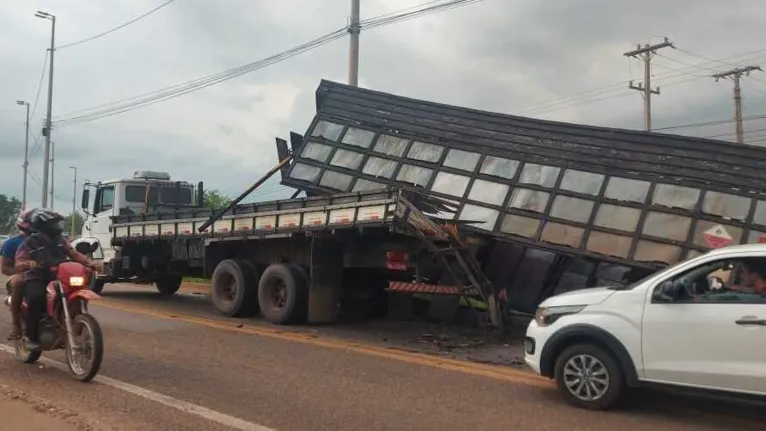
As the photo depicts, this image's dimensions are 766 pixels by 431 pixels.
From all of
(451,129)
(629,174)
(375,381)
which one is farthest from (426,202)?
(375,381)

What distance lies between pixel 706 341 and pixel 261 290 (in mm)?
7964

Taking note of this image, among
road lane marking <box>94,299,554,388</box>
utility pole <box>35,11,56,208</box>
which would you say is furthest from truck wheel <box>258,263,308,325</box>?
utility pole <box>35,11,56,208</box>

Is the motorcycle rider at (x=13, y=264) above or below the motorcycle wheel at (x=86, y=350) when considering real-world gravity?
above

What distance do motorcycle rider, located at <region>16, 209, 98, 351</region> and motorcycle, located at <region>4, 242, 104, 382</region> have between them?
0.07 metres

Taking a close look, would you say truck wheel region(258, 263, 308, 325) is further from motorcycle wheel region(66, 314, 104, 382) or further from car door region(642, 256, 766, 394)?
car door region(642, 256, 766, 394)

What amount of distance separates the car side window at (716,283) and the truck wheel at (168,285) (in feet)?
43.8

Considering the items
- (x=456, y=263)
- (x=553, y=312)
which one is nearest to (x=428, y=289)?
(x=456, y=263)

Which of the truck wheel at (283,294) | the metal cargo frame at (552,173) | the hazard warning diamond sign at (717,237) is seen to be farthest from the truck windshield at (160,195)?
the hazard warning diamond sign at (717,237)

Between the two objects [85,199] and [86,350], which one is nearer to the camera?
[86,350]

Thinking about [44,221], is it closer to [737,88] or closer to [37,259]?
[37,259]

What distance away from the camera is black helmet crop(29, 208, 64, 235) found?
23.1 feet

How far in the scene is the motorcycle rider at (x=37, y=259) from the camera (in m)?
7.00

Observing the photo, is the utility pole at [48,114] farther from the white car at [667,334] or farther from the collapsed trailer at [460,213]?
the white car at [667,334]

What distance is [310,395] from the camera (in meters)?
6.32
